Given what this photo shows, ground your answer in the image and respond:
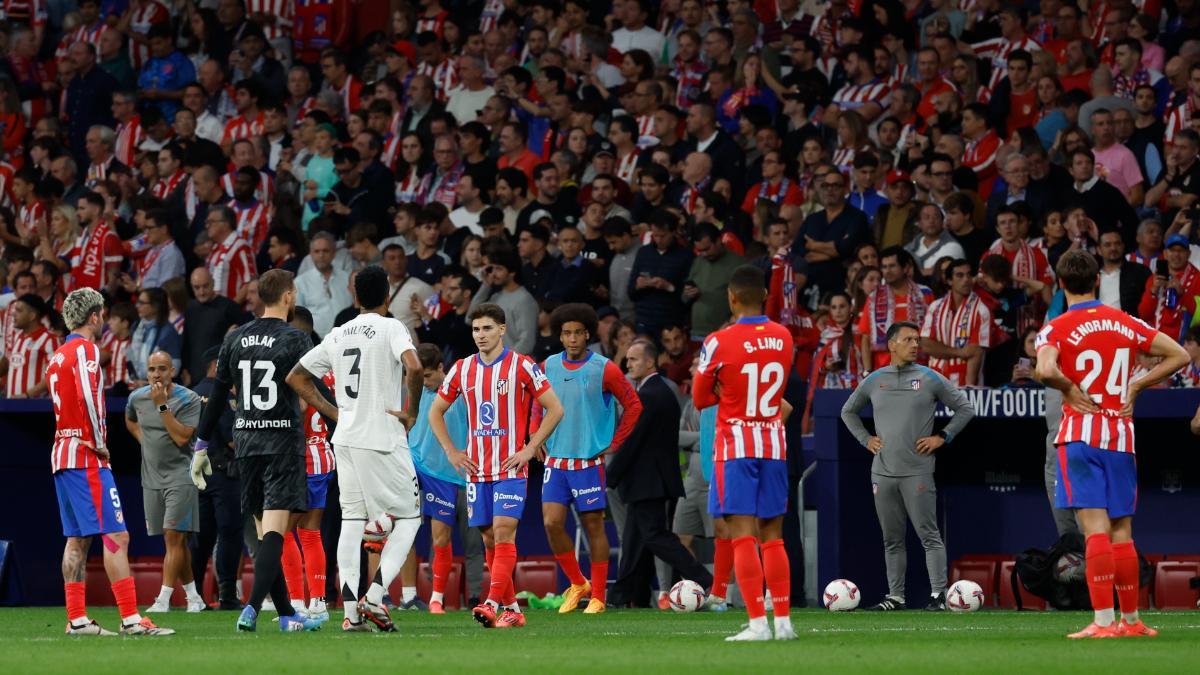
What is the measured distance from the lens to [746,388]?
10.6 metres

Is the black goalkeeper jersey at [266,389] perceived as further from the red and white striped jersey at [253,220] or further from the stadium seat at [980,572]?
the red and white striped jersey at [253,220]

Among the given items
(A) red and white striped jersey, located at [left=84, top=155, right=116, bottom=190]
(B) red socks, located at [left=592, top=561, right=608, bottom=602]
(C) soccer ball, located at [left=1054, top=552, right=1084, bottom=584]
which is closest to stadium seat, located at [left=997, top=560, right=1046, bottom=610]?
(C) soccer ball, located at [left=1054, top=552, right=1084, bottom=584]

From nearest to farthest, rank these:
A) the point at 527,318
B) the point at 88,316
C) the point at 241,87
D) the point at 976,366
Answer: the point at 88,316, the point at 976,366, the point at 527,318, the point at 241,87

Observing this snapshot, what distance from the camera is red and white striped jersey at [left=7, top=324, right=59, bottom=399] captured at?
19.1 metres

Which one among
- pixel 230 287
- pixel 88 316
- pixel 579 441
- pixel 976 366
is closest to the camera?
pixel 88 316

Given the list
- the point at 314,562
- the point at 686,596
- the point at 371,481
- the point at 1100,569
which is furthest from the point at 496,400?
the point at 1100,569

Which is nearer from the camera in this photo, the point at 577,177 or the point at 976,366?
the point at 976,366

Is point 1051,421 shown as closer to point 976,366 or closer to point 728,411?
point 976,366

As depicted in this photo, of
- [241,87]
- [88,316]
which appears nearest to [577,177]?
[241,87]

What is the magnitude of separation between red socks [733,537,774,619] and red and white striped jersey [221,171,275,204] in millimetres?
12622

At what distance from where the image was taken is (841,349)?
17.5 meters

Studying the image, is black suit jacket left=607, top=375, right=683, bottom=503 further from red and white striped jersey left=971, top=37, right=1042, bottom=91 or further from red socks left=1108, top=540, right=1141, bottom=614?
red and white striped jersey left=971, top=37, right=1042, bottom=91

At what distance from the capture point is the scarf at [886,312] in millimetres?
16734

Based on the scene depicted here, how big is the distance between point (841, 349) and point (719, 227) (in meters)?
1.92
